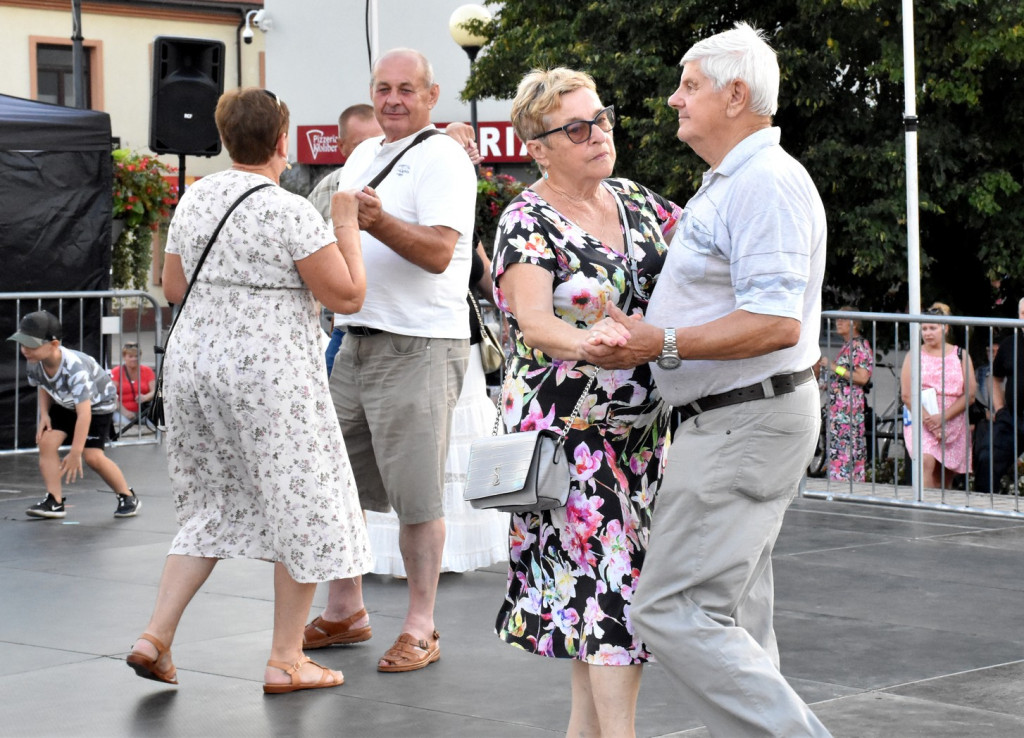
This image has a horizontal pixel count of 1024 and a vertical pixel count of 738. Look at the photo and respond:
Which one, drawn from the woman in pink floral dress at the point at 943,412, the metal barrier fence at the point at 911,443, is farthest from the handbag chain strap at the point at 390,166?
the woman in pink floral dress at the point at 943,412

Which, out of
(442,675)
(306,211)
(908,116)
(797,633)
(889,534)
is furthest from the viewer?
(908,116)

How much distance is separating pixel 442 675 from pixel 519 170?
2645 centimetres

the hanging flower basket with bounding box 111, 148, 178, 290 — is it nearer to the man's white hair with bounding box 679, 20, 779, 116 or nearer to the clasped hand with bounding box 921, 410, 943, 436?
the clasped hand with bounding box 921, 410, 943, 436

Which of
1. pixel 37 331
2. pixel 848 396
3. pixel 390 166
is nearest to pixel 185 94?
pixel 37 331

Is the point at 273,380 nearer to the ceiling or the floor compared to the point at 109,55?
nearer to the floor

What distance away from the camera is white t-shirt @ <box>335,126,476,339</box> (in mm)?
5277

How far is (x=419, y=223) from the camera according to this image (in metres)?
5.29

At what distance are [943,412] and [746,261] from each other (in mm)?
6912

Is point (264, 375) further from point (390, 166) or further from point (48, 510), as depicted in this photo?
point (48, 510)

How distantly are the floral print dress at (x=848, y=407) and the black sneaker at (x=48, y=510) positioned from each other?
500 cm

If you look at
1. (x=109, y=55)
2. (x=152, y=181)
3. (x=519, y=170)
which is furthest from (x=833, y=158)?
(x=109, y=55)

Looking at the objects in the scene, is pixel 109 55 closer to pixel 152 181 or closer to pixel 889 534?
pixel 152 181

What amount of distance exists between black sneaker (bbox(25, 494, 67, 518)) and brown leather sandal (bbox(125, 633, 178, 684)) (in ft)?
13.9

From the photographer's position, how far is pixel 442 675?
5.25 m
